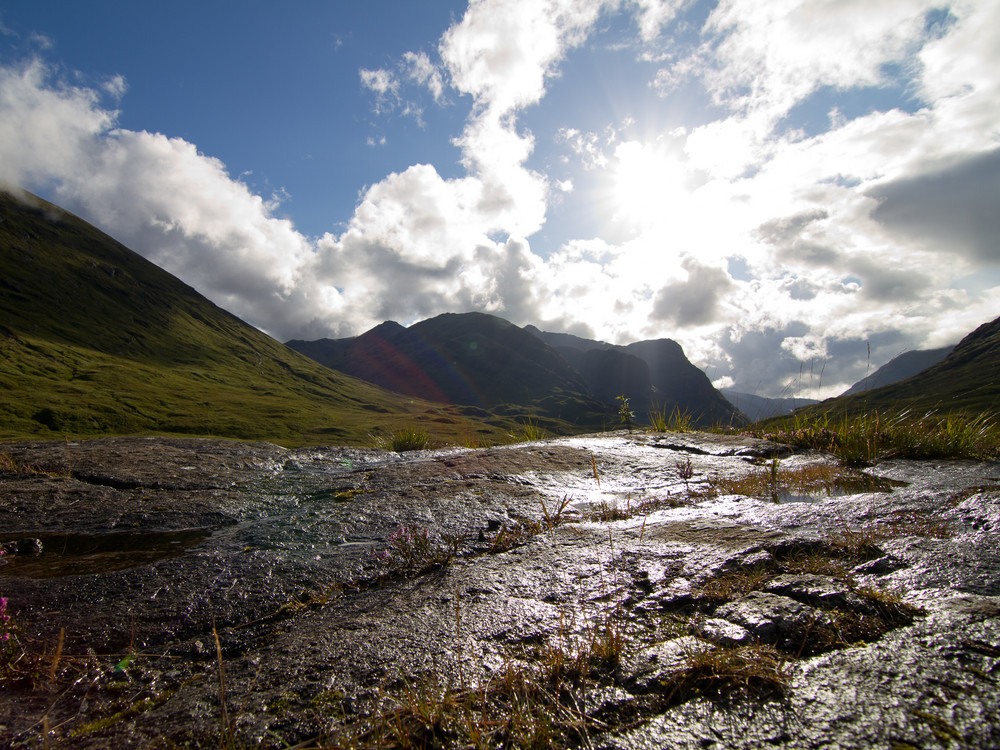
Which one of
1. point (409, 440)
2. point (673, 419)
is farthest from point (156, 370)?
point (673, 419)

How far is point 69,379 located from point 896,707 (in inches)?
5089

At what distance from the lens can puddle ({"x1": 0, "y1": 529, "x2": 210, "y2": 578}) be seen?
10.8 ft

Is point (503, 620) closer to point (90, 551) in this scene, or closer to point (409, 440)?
point (90, 551)

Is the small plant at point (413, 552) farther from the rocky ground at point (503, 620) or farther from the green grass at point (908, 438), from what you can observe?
the green grass at point (908, 438)

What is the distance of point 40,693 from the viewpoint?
6.31 ft

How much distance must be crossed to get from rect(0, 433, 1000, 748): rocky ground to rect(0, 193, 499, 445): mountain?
1958 inches

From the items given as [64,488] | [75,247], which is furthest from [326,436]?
[75,247]

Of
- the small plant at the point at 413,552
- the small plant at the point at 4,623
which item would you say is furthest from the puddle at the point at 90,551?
the small plant at the point at 413,552

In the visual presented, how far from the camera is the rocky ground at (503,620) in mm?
1551

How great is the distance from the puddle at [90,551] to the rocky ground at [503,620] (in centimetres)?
3

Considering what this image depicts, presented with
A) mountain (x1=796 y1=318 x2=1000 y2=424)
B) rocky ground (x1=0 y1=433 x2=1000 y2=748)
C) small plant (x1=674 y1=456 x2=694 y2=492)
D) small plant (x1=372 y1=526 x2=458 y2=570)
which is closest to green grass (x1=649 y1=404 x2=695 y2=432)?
small plant (x1=674 y1=456 x2=694 y2=492)

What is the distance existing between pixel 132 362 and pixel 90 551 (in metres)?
153

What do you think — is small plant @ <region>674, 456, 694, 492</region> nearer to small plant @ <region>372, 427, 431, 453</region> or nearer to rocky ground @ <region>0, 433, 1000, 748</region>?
rocky ground @ <region>0, 433, 1000, 748</region>

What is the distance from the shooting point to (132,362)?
122 m
